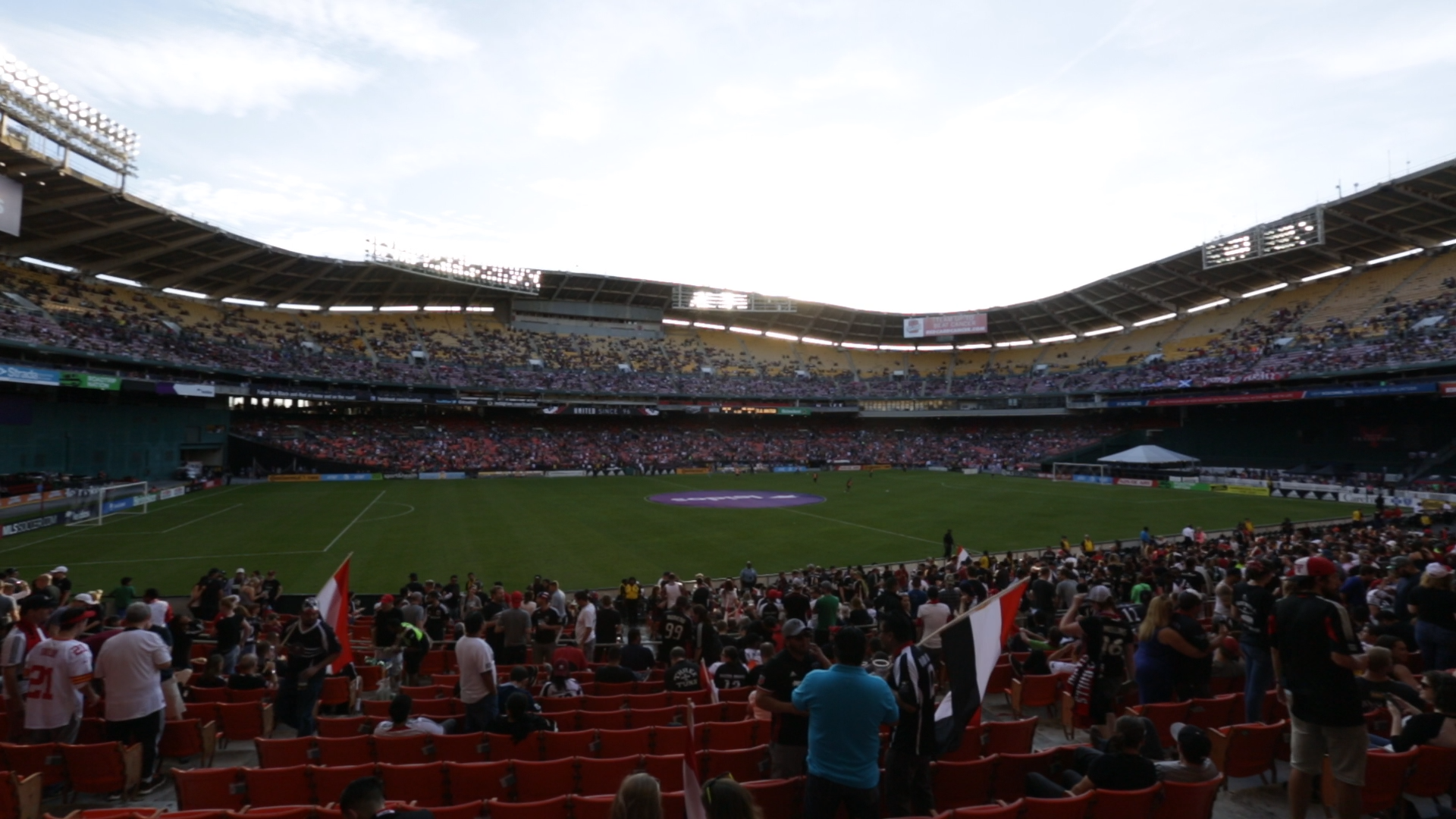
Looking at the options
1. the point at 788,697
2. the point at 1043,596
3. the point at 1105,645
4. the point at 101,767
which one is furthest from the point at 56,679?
the point at 1043,596

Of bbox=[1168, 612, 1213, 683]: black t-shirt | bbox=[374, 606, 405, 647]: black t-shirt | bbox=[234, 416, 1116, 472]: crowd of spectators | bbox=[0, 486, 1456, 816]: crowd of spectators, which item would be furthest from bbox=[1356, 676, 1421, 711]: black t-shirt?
bbox=[234, 416, 1116, 472]: crowd of spectators

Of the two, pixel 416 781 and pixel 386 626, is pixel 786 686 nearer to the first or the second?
pixel 416 781

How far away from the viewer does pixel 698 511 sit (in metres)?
34.2

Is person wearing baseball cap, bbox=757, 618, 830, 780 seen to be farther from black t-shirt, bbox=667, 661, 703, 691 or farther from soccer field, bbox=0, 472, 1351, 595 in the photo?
soccer field, bbox=0, 472, 1351, 595

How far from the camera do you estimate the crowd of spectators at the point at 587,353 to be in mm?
41750

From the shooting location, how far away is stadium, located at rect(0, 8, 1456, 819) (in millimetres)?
5359

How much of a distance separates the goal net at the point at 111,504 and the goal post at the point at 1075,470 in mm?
58667

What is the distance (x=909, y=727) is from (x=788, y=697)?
2.74ft

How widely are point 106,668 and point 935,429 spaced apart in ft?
253

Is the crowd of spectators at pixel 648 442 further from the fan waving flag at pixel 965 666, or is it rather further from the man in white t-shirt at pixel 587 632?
the fan waving flag at pixel 965 666

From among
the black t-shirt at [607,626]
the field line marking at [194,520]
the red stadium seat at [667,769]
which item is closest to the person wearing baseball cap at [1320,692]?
the red stadium seat at [667,769]

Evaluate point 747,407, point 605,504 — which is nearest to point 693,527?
point 605,504

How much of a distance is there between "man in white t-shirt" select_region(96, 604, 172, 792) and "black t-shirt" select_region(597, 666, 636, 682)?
4.32 metres

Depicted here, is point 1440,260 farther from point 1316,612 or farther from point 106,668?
point 106,668
